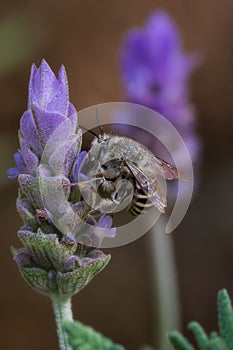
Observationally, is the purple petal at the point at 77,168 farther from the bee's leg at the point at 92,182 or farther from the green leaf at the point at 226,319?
the green leaf at the point at 226,319

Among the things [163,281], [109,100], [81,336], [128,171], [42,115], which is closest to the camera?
[81,336]

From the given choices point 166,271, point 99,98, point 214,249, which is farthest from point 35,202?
point 99,98

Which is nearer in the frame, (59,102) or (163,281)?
(59,102)

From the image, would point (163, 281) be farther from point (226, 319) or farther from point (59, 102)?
point (59, 102)

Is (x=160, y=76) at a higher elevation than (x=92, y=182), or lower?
Result: higher

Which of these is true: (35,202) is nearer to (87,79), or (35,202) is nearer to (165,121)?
(165,121)

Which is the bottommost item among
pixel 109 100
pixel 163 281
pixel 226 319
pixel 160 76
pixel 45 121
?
pixel 226 319

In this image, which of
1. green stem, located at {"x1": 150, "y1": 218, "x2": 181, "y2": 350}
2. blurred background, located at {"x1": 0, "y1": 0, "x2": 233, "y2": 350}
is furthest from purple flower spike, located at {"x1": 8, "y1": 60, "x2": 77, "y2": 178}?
blurred background, located at {"x1": 0, "y1": 0, "x2": 233, "y2": 350}

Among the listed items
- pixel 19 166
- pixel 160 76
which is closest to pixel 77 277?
pixel 19 166

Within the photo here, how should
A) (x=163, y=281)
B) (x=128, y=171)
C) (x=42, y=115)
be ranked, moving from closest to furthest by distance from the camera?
(x=42, y=115) → (x=128, y=171) → (x=163, y=281)
